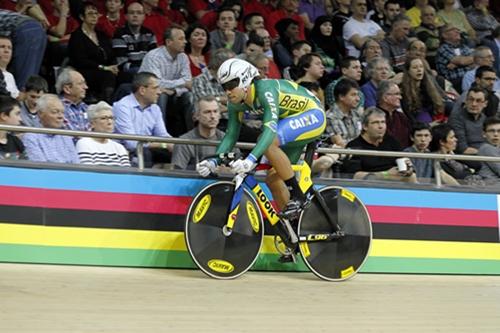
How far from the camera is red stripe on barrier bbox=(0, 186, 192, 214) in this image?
28.0 ft

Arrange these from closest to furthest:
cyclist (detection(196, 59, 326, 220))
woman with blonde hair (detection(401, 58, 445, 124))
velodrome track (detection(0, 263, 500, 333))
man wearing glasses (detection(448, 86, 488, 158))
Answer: velodrome track (detection(0, 263, 500, 333)) → cyclist (detection(196, 59, 326, 220)) → man wearing glasses (detection(448, 86, 488, 158)) → woman with blonde hair (detection(401, 58, 445, 124))

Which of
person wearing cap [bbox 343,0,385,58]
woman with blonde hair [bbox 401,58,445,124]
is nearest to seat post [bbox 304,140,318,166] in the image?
woman with blonde hair [bbox 401,58,445,124]

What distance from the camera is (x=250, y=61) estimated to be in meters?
11.5

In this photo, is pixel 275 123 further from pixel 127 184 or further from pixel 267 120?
pixel 127 184

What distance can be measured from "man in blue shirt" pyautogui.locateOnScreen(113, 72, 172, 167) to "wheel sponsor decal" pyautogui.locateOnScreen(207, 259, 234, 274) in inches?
67.3

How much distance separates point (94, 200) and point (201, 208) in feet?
2.74

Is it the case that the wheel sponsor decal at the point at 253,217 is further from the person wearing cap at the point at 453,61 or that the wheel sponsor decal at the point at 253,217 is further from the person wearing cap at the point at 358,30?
the person wearing cap at the point at 453,61

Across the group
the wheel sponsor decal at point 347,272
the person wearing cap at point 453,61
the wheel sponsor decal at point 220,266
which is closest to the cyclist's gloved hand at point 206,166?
the wheel sponsor decal at point 220,266

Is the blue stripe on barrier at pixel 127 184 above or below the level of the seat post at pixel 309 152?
below

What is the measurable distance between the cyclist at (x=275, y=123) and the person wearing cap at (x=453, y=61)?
5.58m

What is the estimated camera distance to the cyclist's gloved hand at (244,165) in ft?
26.9

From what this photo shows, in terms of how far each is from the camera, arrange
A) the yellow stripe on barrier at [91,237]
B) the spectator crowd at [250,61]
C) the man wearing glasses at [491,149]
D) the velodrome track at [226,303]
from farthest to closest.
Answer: the man wearing glasses at [491,149] → the spectator crowd at [250,61] → the yellow stripe on barrier at [91,237] → the velodrome track at [226,303]

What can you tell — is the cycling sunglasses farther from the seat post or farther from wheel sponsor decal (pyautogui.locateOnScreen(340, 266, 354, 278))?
wheel sponsor decal (pyautogui.locateOnScreen(340, 266, 354, 278))

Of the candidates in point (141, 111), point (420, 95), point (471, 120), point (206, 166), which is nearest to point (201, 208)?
point (206, 166)
